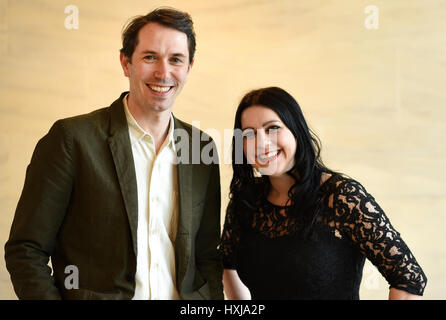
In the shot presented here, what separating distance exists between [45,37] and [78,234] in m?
1.61

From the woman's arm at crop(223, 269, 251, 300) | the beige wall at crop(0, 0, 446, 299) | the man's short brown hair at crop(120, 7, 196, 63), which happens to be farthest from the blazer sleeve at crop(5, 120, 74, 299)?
the beige wall at crop(0, 0, 446, 299)

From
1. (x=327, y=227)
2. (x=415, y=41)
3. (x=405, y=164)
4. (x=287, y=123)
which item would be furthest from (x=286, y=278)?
(x=415, y=41)

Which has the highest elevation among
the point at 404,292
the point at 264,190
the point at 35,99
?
the point at 35,99

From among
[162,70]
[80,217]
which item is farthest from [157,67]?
[80,217]

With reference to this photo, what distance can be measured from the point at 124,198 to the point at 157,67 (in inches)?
18.9

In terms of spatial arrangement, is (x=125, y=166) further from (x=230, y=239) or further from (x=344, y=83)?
(x=344, y=83)

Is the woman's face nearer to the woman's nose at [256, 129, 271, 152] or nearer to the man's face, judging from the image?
the woman's nose at [256, 129, 271, 152]

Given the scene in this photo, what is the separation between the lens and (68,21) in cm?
274

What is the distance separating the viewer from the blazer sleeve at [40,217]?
149cm

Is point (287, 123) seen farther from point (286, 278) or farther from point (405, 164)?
point (405, 164)

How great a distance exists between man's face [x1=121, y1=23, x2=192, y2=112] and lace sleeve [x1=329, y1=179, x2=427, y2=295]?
0.72 metres

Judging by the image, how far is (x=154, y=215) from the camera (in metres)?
1.64

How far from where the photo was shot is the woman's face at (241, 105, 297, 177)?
5.63 feet

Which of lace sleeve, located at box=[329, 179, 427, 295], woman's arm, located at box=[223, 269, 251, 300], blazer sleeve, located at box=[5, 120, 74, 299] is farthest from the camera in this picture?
woman's arm, located at box=[223, 269, 251, 300]
